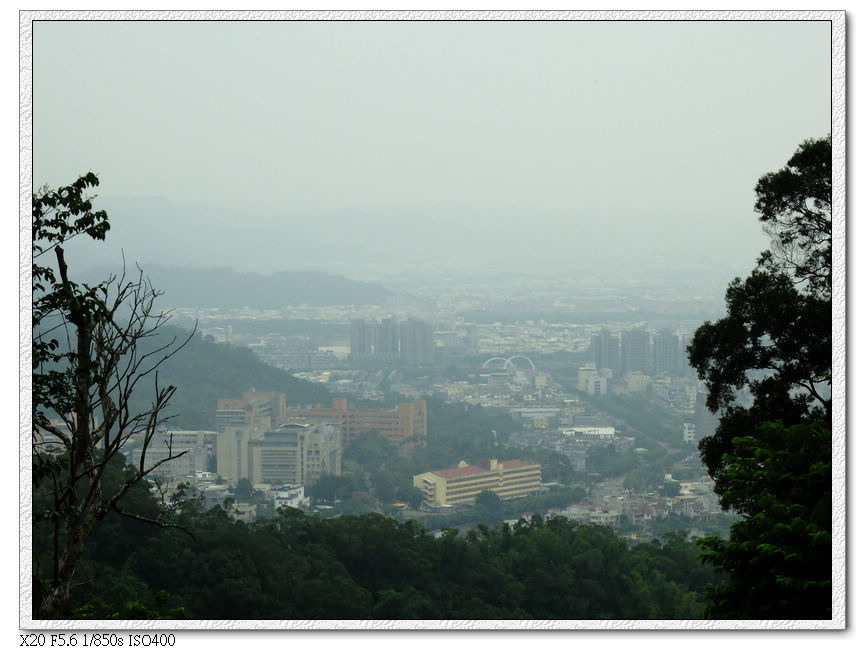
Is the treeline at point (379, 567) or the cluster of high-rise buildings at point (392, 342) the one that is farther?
the cluster of high-rise buildings at point (392, 342)

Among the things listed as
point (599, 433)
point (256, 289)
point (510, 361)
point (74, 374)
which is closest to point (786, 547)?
point (74, 374)

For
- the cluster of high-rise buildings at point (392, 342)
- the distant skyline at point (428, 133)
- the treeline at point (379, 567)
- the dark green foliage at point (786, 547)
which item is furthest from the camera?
the cluster of high-rise buildings at point (392, 342)

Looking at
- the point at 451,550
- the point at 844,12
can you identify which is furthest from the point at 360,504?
the point at 844,12

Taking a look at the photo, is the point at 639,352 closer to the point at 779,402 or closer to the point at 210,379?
the point at 210,379

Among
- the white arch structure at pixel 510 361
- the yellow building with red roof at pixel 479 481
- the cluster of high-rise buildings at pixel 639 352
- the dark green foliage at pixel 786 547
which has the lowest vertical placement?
the yellow building with red roof at pixel 479 481

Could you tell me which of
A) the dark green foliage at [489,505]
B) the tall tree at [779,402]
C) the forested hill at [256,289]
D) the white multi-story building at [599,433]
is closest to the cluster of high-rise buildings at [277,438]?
the forested hill at [256,289]

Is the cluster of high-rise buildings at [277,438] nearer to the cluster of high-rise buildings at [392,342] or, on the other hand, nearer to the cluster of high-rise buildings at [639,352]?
the cluster of high-rise buildings at [392,342]
